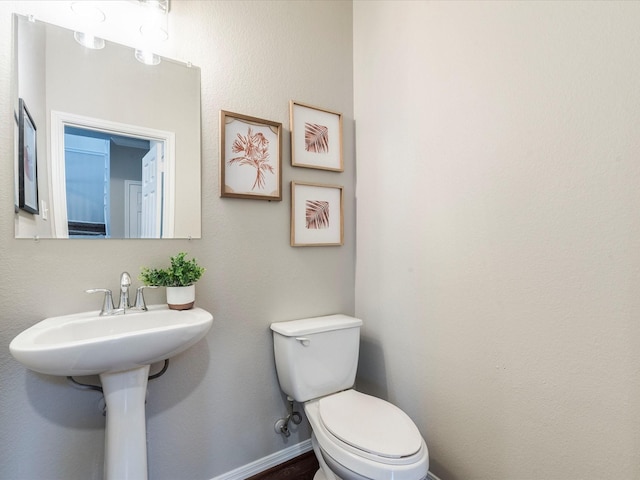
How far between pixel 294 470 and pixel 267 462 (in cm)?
14

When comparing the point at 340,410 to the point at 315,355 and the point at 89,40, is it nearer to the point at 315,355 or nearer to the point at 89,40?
the point at 315,355

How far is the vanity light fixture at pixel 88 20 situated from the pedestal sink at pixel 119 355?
38.4 inches

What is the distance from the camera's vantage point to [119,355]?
871mm

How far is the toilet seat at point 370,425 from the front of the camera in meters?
1.02

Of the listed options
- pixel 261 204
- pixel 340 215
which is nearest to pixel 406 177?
pixel 340 215

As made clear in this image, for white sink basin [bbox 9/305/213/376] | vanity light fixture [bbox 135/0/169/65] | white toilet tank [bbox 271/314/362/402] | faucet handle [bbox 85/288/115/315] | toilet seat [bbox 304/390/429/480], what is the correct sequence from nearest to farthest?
white sink basin [bbox 9/305/213/376] → toilet seat [bbox 304/390/429/480] → faucet handle [bbox 85/288/115/315] → vanity light fixture [bbox 135/0/169/65] → white toilet tank [bbox 271/314/362/402]

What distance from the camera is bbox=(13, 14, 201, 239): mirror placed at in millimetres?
1044

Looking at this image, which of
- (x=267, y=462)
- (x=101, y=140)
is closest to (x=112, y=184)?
(x=101, y=140)

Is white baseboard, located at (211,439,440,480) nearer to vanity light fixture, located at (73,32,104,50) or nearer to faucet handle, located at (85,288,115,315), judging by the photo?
faucet handle, located at (85,288,115,315)

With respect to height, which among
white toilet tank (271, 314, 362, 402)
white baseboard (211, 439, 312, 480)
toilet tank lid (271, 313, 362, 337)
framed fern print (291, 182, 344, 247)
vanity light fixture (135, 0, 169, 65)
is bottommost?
white baseboard (211, 439, 312, 480)

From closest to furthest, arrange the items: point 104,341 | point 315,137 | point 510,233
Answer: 1. point 104,341
2. point 510,233
3. point 315,137

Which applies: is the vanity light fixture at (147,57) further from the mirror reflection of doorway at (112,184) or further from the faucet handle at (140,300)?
the faucet handle at (140,300)

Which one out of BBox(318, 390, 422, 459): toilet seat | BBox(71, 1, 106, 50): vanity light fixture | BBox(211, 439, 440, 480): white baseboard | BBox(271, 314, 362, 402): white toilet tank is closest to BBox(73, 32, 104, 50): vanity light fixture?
BBox(71, 1, 106, 50): vanity light fixture

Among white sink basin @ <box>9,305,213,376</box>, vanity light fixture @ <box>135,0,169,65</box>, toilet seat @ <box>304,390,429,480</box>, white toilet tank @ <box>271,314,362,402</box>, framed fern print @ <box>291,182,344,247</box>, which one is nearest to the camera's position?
white sink basin @ <box>9,305,213,376</box>
